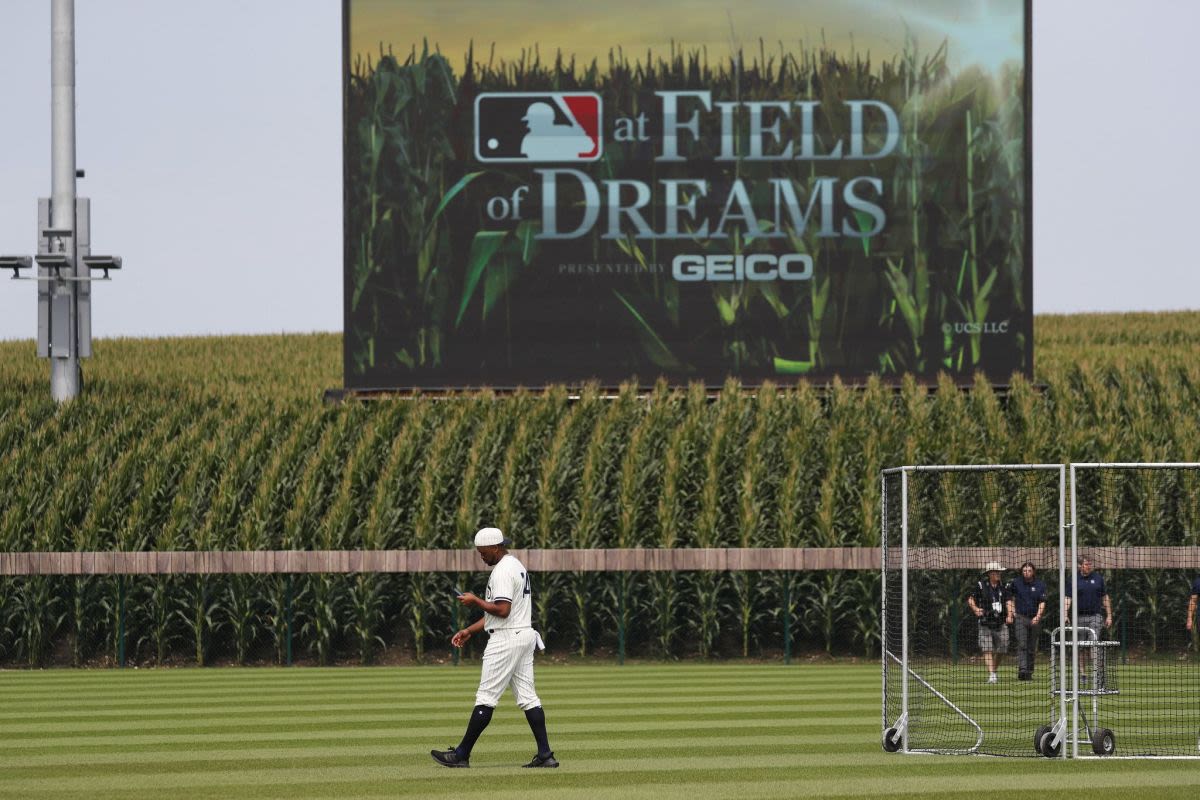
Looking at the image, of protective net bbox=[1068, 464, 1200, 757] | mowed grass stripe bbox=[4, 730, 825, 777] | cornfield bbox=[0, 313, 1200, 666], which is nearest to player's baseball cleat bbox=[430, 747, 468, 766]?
mowed grass stripe bbox=[4, 730, 825, 777]

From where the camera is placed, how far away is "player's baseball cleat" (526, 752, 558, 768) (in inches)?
607

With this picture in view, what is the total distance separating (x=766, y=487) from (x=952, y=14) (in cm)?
1027

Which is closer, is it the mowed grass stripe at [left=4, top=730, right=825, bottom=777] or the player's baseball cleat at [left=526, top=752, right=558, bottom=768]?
the player's baseball cleat at [left=526, top=752, right=558, bottom=768]

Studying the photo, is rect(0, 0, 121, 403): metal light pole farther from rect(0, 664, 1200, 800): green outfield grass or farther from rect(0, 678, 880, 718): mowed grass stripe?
rect(0, 678, 880, 718): mowed grass stripe

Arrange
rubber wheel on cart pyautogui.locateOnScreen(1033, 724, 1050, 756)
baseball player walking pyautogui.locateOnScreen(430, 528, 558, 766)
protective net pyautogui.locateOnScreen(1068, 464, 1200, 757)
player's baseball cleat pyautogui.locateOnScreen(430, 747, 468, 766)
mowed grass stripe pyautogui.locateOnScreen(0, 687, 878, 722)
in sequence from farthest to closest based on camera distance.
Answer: protective net pyautogui.locateOnScreen(1068, 464, 1200, 757) < mowed grass stripe pyautogui.locateOnScreen(0, 687, 878, 722) < rubber wheel on cart pyautogui.locateOnScreen(1033, 724, 1050, 756) < player's baseball cleat pyautogui.locateOnScreen(430, 747, 468, 766) < baseball player walking pyautogui.locateOnScreen(430, 528, 558, 766)

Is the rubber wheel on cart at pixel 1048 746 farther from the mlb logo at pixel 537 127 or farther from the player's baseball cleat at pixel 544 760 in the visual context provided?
the mlb logo at pixel 537 127

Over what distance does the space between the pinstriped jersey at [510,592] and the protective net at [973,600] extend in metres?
5.36

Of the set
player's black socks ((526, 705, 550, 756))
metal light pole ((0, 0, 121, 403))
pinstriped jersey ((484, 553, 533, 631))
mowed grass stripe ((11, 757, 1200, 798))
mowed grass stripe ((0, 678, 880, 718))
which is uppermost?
metal light pole ((0, 0, 121, 403))

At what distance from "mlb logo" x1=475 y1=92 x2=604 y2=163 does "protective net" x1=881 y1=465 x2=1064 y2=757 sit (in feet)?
32.6

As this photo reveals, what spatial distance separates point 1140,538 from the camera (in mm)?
35938

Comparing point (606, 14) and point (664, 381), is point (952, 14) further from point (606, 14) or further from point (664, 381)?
point (664, 381)

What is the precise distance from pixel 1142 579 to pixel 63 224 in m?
22.5

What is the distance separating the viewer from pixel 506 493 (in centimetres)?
3650

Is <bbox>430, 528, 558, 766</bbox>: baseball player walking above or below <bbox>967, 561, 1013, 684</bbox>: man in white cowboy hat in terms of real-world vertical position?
above
